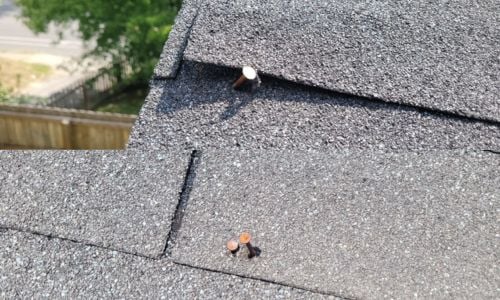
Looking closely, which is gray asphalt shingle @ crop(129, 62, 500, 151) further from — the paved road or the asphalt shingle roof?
the paved road

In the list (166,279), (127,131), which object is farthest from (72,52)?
(166,279)

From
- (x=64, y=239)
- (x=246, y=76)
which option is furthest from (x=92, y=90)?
(x=64, y=239)

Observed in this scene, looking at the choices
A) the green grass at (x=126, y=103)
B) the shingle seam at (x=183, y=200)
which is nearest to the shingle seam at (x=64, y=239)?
the shingle seam at (x=183, y=200)

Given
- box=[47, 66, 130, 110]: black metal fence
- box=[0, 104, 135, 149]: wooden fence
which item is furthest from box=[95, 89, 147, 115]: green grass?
box=[0, 104, 135, 149]: wooden fence

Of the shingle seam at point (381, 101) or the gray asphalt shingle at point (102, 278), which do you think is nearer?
the gray asphalt shingle at point (102, 278)

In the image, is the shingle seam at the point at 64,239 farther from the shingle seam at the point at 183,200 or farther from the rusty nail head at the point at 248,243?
the rusty nail head at the point at 248,243

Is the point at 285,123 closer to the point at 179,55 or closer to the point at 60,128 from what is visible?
the point at 179,55

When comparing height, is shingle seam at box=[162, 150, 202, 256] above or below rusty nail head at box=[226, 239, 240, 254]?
below
